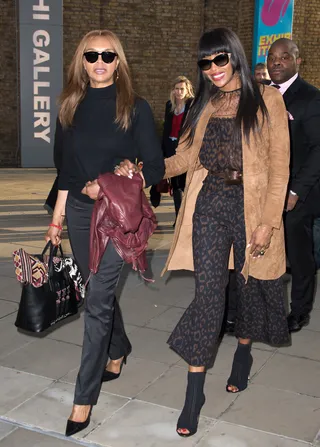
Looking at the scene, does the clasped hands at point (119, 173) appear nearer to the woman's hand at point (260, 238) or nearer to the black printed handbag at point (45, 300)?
the black printed handbag at point (45, 300)

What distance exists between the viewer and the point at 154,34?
665 inches

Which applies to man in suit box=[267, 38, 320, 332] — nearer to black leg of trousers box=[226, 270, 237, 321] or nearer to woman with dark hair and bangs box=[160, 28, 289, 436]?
black leg of trousers box=[226, 270, 237, 321]

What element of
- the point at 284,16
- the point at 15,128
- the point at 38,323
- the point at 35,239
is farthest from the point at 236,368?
the point at 15,128

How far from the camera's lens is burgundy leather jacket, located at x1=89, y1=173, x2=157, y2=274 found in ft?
10.3

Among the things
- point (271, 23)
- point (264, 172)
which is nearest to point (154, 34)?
point (271, 23)

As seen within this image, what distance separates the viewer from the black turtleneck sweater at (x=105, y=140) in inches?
129

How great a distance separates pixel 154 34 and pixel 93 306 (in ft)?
47.9

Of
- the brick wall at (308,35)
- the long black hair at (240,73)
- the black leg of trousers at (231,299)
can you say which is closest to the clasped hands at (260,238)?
the long black hair at (240,73)

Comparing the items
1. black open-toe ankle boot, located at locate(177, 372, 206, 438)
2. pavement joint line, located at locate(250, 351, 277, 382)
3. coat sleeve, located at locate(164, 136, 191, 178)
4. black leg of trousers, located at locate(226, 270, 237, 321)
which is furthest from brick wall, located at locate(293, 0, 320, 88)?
black open-toe ankle boot, located at locate(177, 372, 206, 438)

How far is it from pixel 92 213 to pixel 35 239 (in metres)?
5.13

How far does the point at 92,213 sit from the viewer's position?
10.7 feet

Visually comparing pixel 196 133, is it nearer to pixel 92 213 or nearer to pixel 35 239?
pixel 92 213

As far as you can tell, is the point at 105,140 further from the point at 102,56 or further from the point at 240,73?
the point at 240,73

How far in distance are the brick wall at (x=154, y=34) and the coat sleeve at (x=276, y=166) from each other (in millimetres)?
13654
